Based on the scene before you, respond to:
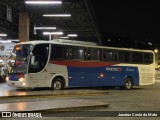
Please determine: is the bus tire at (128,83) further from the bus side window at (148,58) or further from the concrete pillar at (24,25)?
the concrete pillar at (24,25)

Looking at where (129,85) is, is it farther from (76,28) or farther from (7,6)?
(76,28)

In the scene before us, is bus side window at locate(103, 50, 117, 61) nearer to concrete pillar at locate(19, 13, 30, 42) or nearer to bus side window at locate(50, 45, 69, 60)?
bus side window at locate(50, 45, 69, 60)

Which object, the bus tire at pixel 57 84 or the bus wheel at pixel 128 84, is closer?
the bus tire at pixel 57 84

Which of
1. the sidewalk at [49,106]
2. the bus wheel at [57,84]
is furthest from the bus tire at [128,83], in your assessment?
the sidewalk at [49,106]

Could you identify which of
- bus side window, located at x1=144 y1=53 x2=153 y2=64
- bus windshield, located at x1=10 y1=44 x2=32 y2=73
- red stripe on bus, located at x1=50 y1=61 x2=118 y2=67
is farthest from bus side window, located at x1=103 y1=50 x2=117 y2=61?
bus windshield, located at x1=10 y1=44 x2=32 y2=73

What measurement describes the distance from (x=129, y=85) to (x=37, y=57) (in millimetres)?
8354

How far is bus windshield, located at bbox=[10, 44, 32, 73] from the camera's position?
2067 cm

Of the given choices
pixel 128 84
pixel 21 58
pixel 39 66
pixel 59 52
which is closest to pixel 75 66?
pixel 59 52

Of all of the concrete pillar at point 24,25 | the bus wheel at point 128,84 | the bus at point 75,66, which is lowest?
the bus wheel at point 128,84

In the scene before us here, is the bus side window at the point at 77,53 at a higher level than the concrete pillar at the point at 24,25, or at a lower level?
lower

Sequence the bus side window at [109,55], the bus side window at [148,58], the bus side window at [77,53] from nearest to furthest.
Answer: the bus side window at [77,53] < the bus side window at [109,55] < the bus side window at [148,58]

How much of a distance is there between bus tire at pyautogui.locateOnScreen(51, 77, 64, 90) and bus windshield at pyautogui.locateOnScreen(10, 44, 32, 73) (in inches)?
82.8

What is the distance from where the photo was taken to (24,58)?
20828mm

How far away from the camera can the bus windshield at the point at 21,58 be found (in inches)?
814
